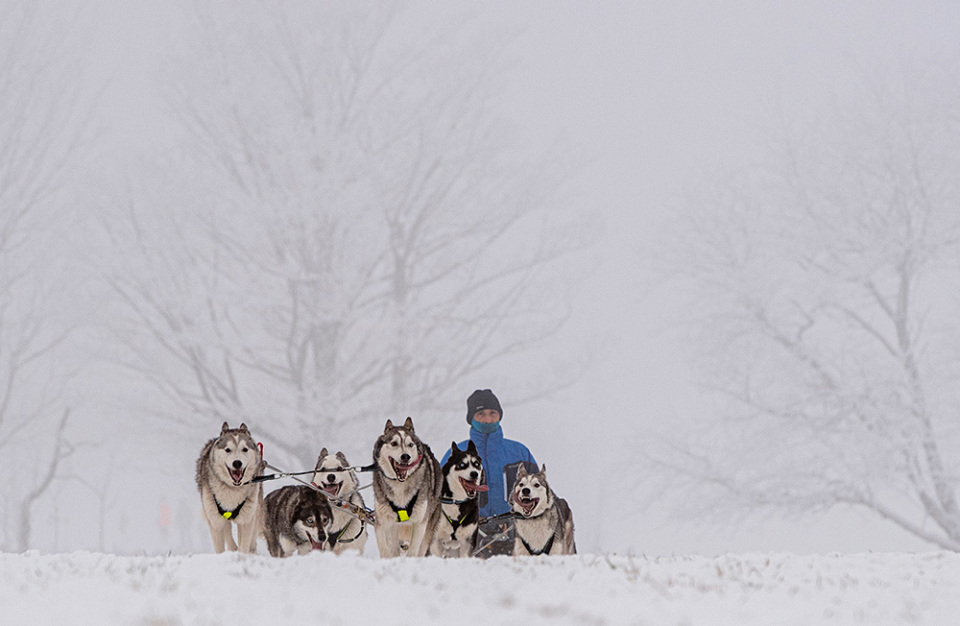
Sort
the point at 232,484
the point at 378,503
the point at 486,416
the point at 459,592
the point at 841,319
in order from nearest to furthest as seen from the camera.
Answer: the point at 459,592 < the point at 232,484 < the point at 378,503 < the point at 486,416 < the point at 841,319

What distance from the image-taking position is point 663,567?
6133 millimetres

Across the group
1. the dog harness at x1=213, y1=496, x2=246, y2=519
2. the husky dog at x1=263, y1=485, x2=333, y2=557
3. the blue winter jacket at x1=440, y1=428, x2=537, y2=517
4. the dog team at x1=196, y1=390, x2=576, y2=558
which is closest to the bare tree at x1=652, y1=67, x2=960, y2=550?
the blue winter jacket at x1=440, y1=428, x2=537, y2=517

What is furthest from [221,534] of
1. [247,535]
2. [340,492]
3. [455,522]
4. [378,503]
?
[455,522]

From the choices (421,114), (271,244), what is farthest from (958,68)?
(271,244)

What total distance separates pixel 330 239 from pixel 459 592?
1133cm

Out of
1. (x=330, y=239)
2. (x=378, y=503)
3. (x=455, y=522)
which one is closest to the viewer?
(x=378, y=503)

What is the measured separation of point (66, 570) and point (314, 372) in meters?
10.2

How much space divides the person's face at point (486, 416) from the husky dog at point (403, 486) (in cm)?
125

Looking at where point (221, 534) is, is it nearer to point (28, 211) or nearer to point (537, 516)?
point (537, 516)

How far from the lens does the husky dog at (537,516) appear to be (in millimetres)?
6305

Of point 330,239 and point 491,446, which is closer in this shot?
point 491,446

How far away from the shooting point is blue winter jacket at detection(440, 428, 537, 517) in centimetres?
737

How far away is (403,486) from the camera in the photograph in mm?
5883

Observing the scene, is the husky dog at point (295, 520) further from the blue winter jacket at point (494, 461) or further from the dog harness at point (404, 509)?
the blue winter jacket at point (494, 461)
